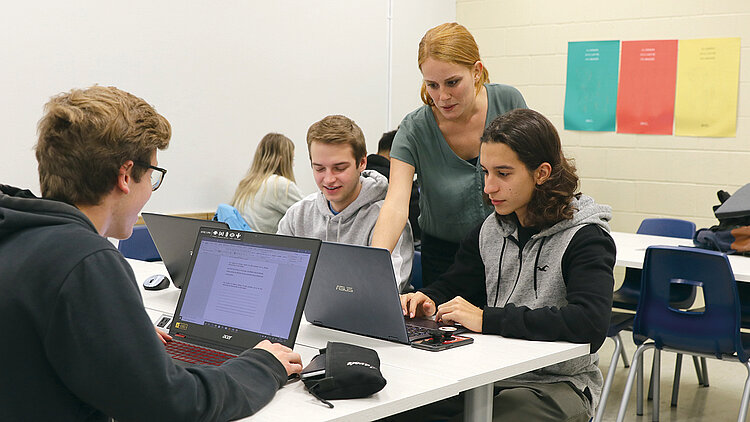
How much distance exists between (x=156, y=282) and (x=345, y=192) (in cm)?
68

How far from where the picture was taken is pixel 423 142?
2520 mm

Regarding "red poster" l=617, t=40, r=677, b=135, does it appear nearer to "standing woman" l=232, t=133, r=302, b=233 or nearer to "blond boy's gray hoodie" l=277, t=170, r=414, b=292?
"standing woman" l=232, t=133, r=302, b=233

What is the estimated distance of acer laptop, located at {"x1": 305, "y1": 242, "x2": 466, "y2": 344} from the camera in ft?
5.72

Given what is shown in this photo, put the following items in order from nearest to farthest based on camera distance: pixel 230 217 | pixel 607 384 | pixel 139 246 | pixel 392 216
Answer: pixel 392 216 < pixel 607 384 < pixel 139 246 < pixel 230 217

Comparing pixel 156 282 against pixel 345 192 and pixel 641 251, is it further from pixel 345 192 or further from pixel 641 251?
pixel 641 251

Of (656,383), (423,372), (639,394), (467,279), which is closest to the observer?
(423,372)

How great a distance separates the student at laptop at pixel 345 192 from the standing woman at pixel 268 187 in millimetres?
1913

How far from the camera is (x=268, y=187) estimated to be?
4559mm

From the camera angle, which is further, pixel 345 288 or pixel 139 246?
pixel 139 246

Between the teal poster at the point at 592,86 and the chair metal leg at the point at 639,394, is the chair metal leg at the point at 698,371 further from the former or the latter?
the teal poster at the point at 592,86

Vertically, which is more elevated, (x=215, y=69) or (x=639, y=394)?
(x=215, y=69)

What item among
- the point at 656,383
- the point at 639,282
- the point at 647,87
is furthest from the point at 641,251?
the point at 647,87

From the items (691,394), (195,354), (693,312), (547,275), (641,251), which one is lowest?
(691,394)

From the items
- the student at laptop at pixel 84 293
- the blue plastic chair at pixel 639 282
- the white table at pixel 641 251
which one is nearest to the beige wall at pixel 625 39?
the blue plastic chair at pixel 639 282
